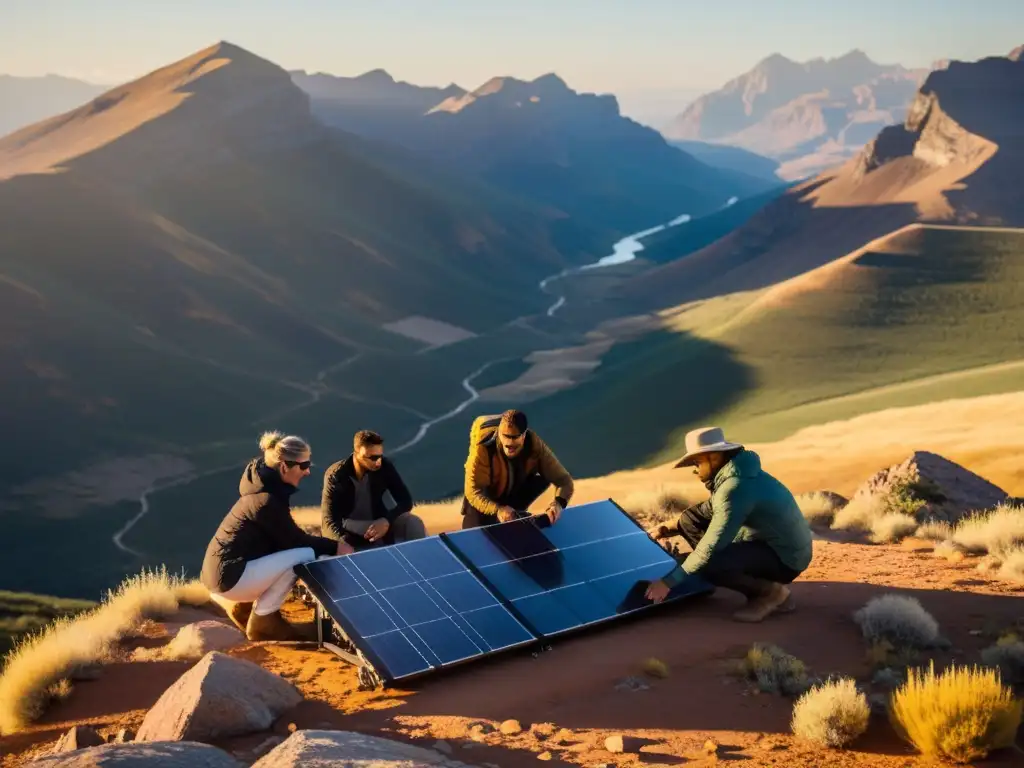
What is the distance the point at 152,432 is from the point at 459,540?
222ft

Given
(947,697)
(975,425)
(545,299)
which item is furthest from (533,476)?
(545,299)

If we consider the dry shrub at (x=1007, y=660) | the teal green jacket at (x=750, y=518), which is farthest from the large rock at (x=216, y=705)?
the dry shrub at (x=1007, y=660)

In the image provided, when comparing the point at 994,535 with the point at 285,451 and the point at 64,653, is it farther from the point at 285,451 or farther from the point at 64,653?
the point at 64,653

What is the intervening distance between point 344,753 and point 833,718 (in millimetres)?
3762

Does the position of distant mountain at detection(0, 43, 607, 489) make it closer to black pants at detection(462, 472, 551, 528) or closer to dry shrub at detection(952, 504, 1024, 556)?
black pants at detection(462, 472, 551, 528)

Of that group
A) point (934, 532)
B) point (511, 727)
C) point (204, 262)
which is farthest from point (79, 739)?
point (204, 262)

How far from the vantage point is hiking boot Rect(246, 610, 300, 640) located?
36.2ft

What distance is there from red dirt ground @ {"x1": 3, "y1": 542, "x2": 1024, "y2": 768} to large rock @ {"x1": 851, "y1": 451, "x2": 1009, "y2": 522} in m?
6.06

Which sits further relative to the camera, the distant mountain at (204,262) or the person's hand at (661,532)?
the distant mountain at (204,262)

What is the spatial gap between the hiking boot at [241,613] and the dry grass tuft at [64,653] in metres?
1.38

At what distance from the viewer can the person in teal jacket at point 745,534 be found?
1049 cm

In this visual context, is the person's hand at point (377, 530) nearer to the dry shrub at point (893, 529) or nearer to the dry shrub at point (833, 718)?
the dry shrub at point (833, 718)

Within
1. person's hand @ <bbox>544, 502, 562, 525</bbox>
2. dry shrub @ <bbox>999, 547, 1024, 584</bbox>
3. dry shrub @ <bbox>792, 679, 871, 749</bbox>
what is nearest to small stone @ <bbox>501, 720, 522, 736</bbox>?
dry shrub @ <bbox>792, 679, 871, 749</bbox>

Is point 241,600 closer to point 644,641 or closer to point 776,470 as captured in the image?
point 644,641
